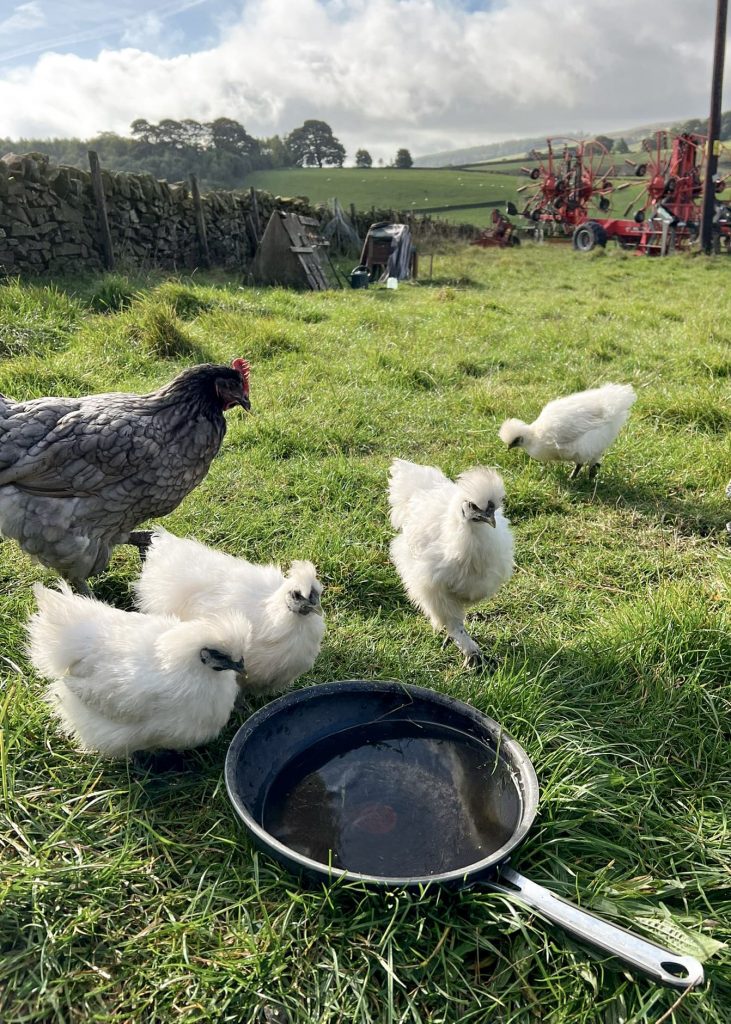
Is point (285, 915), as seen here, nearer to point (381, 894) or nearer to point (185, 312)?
point (381, 894)

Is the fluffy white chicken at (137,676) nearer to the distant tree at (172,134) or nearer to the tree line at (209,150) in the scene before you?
the tree line at (209,150)

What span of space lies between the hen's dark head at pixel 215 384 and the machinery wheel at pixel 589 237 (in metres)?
18.9

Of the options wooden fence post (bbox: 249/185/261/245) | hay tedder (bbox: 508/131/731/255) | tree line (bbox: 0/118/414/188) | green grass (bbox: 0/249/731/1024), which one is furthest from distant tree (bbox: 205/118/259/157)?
green grass (bbox: 0/249/731/1024)

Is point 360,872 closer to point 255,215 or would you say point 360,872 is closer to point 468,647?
point 468,647

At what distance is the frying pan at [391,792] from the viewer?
1688 millimetres

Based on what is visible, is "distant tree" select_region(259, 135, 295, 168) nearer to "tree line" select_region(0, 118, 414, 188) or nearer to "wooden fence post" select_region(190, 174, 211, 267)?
"tree line" select_region(0, 118, 414, 188)

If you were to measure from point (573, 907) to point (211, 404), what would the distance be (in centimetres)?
261

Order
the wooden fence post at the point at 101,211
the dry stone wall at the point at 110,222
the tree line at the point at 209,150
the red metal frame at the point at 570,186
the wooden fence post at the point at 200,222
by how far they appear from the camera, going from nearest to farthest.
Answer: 1. the dry stone wall at the point at 110,222
2. the wooden fence post at the point at 101,211
3. the wooden fence post at the point at 200,222
4. the red metal frame at the point at 570,186
5. the tree line at the point at 209,150

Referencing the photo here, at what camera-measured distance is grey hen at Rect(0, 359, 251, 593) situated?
2955 millimetres

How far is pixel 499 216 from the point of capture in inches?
917

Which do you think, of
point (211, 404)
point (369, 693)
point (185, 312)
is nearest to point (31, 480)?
point (211, 404)

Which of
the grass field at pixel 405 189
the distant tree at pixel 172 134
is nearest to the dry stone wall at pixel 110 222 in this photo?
the grass field at pixel 405 189

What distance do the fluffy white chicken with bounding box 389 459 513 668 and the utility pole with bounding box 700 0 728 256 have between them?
17356 mm

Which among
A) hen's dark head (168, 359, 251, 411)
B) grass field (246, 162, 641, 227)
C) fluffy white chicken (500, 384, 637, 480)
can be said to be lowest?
fluffy white chicken (500, 384, 637, 480)
